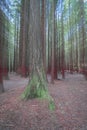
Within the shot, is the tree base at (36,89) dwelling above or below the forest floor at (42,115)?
above

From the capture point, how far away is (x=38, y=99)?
681 cm

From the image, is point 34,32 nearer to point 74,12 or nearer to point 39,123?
point 39,123

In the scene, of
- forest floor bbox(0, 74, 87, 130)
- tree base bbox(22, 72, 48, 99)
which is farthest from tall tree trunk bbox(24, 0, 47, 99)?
forest floor bbox(0, 74, 87, 130)

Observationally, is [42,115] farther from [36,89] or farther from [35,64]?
[35,64]

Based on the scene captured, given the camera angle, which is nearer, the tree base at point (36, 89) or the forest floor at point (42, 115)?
the forest floor at point (42, 115)

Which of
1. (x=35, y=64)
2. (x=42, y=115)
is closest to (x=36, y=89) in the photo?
(x=35, y=64)

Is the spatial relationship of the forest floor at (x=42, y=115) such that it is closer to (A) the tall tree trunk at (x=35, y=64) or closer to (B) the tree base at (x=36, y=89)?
(B) the tree base at (x=36, y=89)

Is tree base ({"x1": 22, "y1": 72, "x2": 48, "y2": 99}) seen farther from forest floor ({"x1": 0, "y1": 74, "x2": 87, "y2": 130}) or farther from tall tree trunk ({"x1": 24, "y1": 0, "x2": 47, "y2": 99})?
forest floor ({"x1": 0, "y1": 74, "x2": 87, "y2": 130})

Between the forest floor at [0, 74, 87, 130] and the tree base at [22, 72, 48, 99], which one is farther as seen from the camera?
the tree base at [22, 72, 48, 99]

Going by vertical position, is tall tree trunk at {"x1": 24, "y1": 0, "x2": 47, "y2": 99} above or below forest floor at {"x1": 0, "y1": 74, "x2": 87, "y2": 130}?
above

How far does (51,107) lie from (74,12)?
1918 cm

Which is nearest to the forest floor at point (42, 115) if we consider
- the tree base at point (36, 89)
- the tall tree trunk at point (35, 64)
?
the tree base at point (36, 89)

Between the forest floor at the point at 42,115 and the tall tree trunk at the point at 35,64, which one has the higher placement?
the tall tree trunk at the point at 35,64

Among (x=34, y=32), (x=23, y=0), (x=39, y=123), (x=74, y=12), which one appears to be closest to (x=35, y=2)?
(x=34, y=32)
